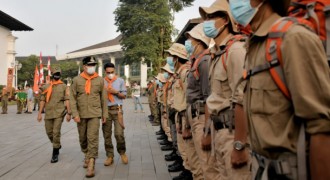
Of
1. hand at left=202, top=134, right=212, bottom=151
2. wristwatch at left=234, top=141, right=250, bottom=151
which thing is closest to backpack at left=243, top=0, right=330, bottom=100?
wristwatch at left=234, top=141, right=250, bottom=151

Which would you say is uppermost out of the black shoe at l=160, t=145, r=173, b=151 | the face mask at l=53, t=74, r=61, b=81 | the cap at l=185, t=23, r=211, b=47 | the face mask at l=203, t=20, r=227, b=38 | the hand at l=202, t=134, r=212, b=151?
the cap at l=185, t=23, r=211, b=47

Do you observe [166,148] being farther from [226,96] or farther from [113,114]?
[226,96]

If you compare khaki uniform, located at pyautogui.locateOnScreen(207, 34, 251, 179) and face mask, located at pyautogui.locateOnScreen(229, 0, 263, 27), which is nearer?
face mask, located at pyautogui.locateOnScreen(229, 0, 263, 27)

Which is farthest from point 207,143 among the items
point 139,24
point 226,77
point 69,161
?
point 139,24

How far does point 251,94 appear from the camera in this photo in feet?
6.54

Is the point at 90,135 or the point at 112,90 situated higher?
the point at 112,90

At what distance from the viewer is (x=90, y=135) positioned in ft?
21.7

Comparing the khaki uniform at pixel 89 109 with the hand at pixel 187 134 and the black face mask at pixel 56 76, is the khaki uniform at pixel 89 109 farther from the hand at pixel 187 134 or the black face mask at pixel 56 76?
the hand at pixel 187 134

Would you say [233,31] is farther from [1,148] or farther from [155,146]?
[1,148]

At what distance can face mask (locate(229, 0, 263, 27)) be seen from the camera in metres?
2.26

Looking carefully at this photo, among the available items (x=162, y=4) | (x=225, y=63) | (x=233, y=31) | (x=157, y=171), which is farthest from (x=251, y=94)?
(x=162, y=4)

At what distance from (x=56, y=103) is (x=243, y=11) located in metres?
6.42

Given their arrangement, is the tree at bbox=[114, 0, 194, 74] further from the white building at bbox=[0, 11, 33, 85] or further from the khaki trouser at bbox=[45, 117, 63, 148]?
the khaki trouser at bbox=[45, 117, 63, 148]

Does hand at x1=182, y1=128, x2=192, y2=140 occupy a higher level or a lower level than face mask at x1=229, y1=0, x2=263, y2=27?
lower
